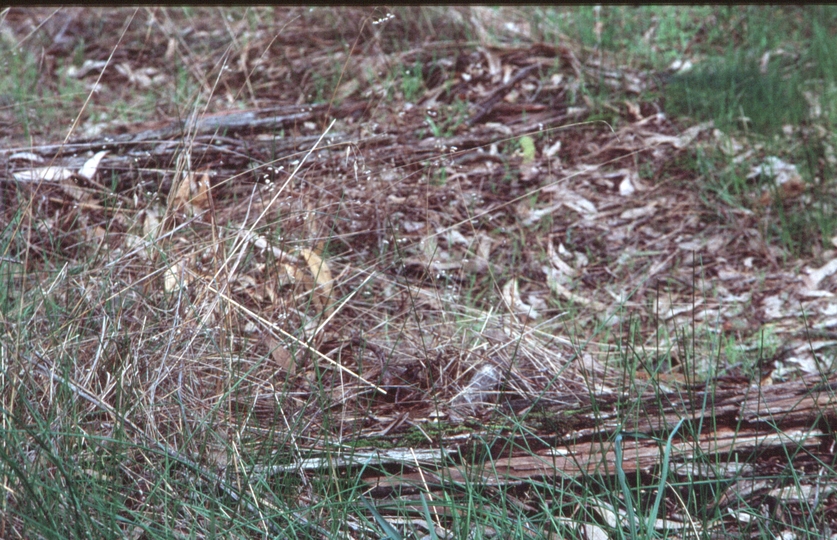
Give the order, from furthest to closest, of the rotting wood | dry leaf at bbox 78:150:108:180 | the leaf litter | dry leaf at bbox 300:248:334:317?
1. dry leaf at bbox 78:150:108:180
2. dry leaf at bbox 300:248:334:317
3. the leaf litter
4. the rotting wood

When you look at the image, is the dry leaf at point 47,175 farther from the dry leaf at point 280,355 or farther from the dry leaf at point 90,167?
the dry leaf at point 280,355

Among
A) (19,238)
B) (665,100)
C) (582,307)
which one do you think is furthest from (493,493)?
(665,100)

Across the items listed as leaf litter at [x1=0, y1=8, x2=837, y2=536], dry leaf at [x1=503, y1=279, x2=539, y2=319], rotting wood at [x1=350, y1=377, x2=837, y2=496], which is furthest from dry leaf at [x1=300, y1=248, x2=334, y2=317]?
rotting wood at [x1=350, y1=377, x2=837, y2=496]

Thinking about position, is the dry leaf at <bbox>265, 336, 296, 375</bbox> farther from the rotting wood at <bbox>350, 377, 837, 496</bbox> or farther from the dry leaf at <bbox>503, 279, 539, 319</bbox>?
the dry leaf at <bbox>503, 279, 539, 319</bbox>

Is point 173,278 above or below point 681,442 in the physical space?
above

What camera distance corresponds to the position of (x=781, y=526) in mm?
1851

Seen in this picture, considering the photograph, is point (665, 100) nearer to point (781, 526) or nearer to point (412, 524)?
point (781, 526)

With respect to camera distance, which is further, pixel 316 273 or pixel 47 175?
pixel 47 175

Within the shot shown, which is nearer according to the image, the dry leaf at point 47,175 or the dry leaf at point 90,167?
the dry leaf at point 47,175

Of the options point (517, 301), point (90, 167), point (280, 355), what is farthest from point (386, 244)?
point (90, 167)

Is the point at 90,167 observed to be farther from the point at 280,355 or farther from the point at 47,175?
the point at 280,355

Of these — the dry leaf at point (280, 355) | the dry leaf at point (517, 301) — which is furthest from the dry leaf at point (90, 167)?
the dry leaf at point (517, 301)

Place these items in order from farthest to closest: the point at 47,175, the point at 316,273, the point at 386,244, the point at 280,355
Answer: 1. the point at 47,175
2. the point at 386,244
3. the point at 316,273
4. the point at 280,355

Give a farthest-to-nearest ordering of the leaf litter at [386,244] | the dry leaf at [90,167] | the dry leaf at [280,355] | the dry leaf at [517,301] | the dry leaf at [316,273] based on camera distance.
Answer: the dry leaf at [90,167], the dry leaf at [517,301], the dry leaf at [316,273], the dry leaf at [280,355], the leaf litter at [386,244]
